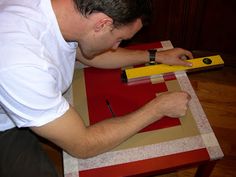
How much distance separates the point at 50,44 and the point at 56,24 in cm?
6

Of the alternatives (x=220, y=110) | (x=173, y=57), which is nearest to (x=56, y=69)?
(x=173, y=57)

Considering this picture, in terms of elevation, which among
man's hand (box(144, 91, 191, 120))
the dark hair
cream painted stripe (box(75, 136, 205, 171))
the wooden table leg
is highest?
the dark hair

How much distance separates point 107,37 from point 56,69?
0.17 m

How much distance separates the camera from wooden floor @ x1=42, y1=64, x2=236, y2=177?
4.60 ft

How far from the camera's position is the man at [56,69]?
66cm

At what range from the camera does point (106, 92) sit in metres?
1.01

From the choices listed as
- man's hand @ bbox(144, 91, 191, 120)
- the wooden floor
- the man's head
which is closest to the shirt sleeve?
the man's head

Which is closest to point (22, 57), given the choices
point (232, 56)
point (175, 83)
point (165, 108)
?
point (165, 108)

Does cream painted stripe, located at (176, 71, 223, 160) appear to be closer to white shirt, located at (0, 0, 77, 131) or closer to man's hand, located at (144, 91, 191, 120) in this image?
man's hand, located at (144, 91, 191, 120)

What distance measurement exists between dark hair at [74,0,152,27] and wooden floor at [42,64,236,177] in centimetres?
92

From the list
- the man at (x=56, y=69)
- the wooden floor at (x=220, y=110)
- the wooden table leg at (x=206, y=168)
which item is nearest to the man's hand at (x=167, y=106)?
the man at (x=56, y=69)

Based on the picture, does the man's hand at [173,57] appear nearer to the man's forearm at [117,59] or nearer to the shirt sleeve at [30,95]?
the man's forearm at [117,59]

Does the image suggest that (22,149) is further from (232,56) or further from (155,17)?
(232,56)

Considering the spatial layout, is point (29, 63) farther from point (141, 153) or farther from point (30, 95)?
point (141, 153)
